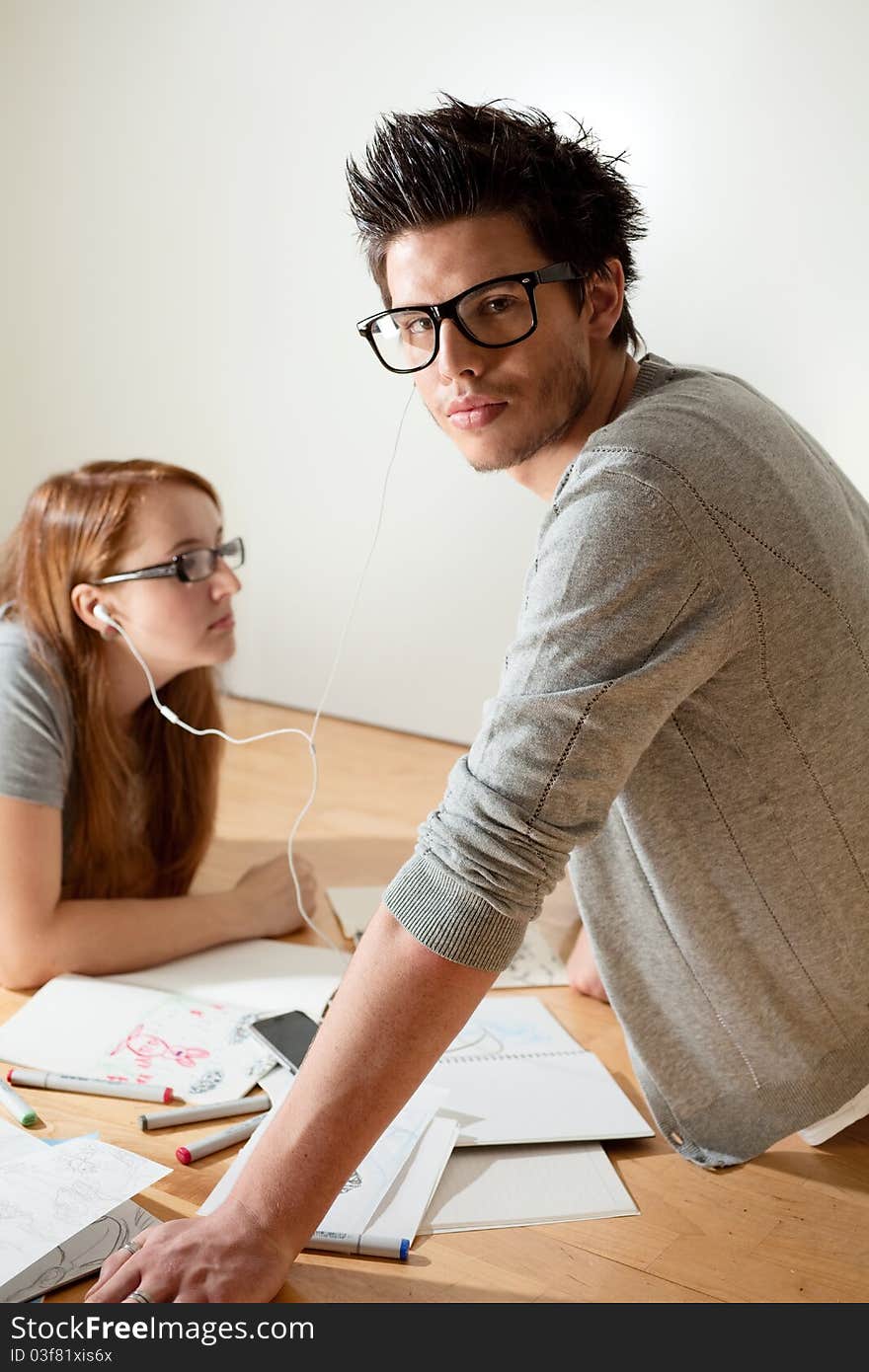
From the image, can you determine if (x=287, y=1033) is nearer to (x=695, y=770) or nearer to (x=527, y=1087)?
(x=527, y=1087)

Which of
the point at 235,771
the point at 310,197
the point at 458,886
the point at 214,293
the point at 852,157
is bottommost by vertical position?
the point at 235,771

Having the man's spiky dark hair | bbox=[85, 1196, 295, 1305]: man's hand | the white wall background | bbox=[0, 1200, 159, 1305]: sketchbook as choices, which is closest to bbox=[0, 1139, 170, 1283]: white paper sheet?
bbox=[0, 1200, 159, 1305]: sketchbook

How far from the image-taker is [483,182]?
108cm

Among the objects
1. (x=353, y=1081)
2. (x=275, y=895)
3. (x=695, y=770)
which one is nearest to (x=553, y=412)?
(x=695, y=770)

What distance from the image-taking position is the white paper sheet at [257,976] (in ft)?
5.13

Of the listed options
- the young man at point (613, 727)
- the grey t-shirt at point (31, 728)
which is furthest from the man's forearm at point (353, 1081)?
the grey t-shirt at point (31, 728)

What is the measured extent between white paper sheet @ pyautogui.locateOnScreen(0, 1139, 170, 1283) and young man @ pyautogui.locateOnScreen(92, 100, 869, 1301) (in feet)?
0.45

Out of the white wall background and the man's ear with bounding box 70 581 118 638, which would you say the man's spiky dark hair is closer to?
the man's ear with bounding box 70 581 118 638

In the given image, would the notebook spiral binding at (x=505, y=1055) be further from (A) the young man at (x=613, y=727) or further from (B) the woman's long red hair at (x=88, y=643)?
(B) the woman's long red hair at (x=88, y=643)

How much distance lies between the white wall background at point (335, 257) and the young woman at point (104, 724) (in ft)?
4.38

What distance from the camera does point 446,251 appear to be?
3.55 ft
